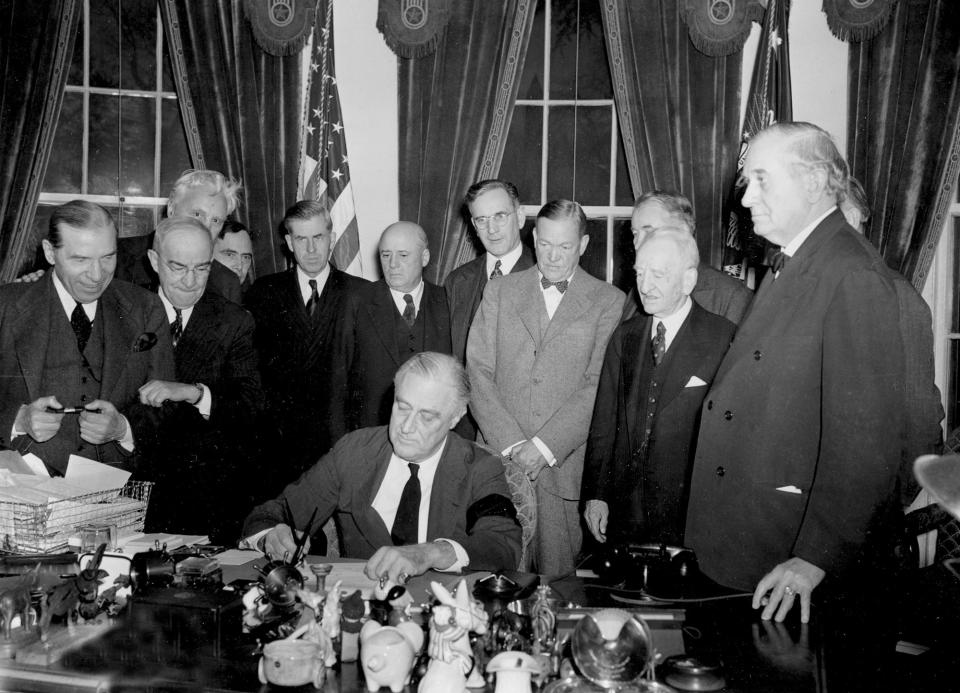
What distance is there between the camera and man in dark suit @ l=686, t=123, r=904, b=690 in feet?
6.52

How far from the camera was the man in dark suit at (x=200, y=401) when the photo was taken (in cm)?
322

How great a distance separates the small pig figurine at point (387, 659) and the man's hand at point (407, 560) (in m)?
0.47

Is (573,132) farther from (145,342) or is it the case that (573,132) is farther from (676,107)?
(145,342)

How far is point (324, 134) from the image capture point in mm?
5750

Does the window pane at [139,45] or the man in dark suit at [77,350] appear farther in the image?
the window pane at [139,45]

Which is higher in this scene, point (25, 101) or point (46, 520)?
point (25, 101)

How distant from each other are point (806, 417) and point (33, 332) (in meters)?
2.56

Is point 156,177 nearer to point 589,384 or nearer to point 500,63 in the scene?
point 500,63

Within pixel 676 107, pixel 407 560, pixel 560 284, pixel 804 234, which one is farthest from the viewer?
pixel 676 107

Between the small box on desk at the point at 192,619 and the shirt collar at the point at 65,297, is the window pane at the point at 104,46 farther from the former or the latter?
the small box on desk at the point at 192,619

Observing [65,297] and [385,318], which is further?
[385,318]

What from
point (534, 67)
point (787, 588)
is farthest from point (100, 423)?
point (534, 67)

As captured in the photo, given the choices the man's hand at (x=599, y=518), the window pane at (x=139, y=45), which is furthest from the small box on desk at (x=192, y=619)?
the window pane at (x=139, y=45)

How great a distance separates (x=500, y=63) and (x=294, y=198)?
173cm
